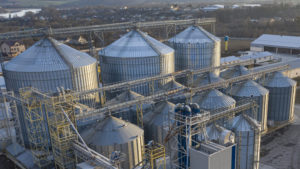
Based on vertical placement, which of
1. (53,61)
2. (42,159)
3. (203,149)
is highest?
(53,61)

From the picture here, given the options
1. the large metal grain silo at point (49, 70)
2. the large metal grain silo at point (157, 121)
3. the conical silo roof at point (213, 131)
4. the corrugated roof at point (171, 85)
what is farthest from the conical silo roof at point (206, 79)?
the large metal grain silo at point (49, 70)

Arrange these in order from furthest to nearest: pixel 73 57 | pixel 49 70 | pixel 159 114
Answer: pixel 73 57 < pixel 159 114 < pixel 49 70

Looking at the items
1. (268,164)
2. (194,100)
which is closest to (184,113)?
(194,100)

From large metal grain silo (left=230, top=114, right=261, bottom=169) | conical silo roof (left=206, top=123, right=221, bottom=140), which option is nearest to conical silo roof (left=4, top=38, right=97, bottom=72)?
conical silo roof (left=206, top=123, right=221, bottom=140)

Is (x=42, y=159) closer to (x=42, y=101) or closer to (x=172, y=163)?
(x=42, y=101)

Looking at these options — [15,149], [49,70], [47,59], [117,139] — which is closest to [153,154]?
[117,139]

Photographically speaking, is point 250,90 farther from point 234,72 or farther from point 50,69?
point 50,69

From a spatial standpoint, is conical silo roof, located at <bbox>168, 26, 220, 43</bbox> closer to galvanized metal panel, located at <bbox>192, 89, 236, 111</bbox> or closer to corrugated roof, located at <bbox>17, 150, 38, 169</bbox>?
galvanized metal panel, located at <bbox>192, 89, 236, 111</bbox>
